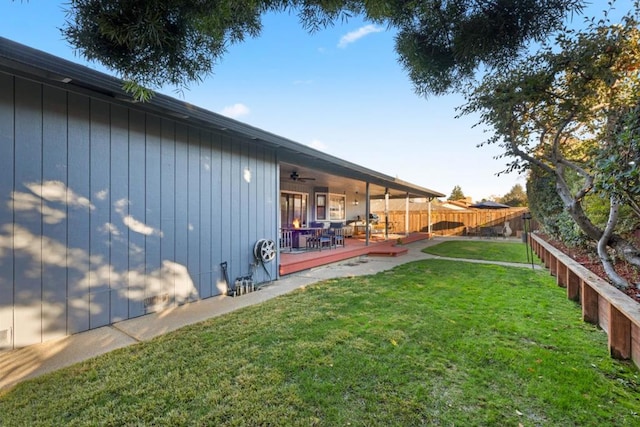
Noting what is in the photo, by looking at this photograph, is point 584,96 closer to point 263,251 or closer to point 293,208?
point 263,251

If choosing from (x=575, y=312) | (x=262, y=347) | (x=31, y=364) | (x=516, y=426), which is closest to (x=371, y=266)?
(x=575, y=312)

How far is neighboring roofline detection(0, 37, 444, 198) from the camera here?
276 cm

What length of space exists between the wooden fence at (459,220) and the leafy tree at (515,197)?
24346 mm

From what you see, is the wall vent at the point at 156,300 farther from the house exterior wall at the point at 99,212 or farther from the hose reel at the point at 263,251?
the hose reel at the point at 263,251

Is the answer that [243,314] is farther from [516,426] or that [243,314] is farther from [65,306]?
[516,426]

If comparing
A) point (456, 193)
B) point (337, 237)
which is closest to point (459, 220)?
point (337, 237)

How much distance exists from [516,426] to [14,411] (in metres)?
3.49

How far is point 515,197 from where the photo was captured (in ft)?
139

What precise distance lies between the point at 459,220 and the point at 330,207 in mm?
10793

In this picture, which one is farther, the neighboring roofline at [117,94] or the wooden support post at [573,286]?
the wooden support post at [573,286]

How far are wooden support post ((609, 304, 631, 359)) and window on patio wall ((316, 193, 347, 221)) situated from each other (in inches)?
426

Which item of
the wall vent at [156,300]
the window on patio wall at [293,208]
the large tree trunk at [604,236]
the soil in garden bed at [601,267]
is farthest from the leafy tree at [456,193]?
the wall vent at [156,300]

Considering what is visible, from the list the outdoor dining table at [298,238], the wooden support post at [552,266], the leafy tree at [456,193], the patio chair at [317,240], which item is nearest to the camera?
the wooden support post at [552,266]

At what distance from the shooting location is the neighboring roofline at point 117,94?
2.76 metres
